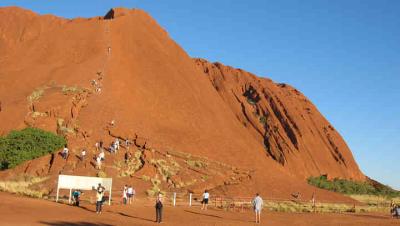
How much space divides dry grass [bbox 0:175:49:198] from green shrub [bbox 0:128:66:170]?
2.84 meters

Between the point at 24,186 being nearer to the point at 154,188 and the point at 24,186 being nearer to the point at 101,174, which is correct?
the point at 101,174

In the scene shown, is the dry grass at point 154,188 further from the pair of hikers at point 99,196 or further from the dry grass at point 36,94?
the dry grass at point 36,94

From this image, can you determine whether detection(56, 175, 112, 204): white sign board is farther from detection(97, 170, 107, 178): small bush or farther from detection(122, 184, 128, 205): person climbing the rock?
detection(97, 170, 107, 178): small bush

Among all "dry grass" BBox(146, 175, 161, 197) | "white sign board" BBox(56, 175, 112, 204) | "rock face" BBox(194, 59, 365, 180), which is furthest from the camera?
"rock face" BBox(194, 59, 365, 180)

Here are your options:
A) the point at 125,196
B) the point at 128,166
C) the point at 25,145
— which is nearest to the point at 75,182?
the point at 125,196

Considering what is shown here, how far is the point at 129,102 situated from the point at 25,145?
44.9 feet

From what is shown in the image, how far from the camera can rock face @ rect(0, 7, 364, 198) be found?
43750mm

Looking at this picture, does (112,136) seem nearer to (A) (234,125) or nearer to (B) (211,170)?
(B) (211,170)

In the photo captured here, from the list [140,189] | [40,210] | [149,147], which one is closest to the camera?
[40,210]

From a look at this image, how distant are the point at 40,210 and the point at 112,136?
2164 cm

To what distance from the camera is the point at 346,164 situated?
8619 cm

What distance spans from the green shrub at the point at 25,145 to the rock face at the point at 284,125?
1619 inches

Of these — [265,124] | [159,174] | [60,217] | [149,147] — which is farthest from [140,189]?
[265,124]

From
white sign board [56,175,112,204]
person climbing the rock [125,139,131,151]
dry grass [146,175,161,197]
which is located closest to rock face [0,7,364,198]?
person climbing the rock [125,139,131,151]
